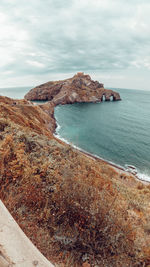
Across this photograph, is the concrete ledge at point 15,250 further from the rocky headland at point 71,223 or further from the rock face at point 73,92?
the rock face at point 73,92

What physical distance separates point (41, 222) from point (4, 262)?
2118 millimetres

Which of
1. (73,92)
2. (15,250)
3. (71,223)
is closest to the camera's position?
(15,250)

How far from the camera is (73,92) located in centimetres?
10688

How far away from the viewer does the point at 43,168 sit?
19.4 ft

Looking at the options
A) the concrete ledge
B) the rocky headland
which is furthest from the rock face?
the concrete ledge

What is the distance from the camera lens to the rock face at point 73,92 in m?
104

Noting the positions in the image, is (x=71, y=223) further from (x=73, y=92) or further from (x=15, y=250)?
(x=73, y=92)

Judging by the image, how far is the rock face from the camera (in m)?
104

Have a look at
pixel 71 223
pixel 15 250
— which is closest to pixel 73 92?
pixel 71 223

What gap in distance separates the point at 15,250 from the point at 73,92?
111 meters

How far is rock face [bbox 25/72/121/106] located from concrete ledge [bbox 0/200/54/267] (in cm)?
9924

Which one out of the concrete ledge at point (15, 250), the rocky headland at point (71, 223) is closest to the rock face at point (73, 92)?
the rocky headland at point (71, 223)

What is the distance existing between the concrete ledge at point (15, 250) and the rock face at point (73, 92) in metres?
99.2

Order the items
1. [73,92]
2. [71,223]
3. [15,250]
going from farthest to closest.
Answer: [73,92], [71,223], [15,250]
